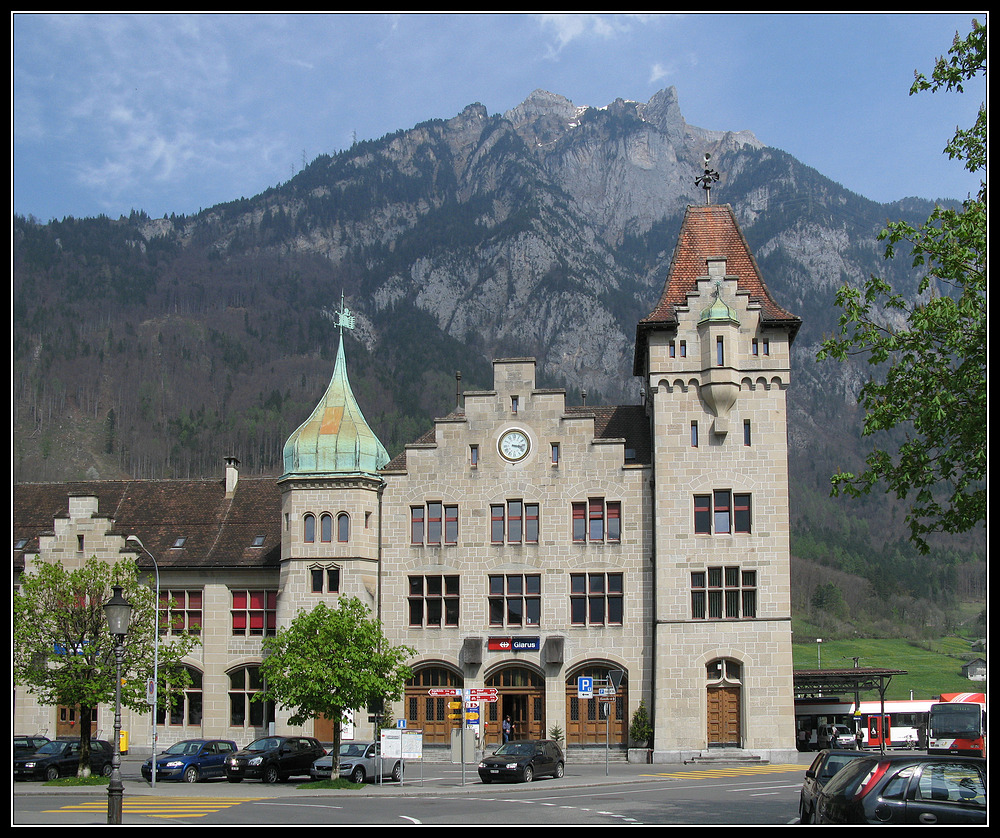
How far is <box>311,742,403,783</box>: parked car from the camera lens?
132ft

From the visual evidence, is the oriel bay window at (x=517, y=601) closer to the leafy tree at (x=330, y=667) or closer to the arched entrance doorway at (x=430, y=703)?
the arched entrance doorway at (x=430, y=703)

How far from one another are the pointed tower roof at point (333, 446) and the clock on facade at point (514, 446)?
6386 mm

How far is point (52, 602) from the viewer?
142ft

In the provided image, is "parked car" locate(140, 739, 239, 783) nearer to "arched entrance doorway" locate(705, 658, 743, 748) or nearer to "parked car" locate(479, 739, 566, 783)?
"parked car" locate(479, 739, 566, 783)

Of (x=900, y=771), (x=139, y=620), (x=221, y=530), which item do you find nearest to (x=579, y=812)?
(x=900, y=771)

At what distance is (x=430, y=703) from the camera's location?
52188 millimetres

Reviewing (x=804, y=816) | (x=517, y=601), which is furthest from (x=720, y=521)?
(x=804, y=816)

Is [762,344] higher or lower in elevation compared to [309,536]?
higher

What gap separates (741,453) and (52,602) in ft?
98.4

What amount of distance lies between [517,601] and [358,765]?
14.1 meters

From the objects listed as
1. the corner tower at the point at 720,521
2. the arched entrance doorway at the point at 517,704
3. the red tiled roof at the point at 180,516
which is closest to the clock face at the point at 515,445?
the corner tower at the point at 720,521

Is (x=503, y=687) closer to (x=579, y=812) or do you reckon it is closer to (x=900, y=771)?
(x=579, y=812)

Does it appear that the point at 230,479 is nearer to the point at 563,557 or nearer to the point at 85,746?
the point at 563,557

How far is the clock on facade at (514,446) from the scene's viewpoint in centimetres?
5322
